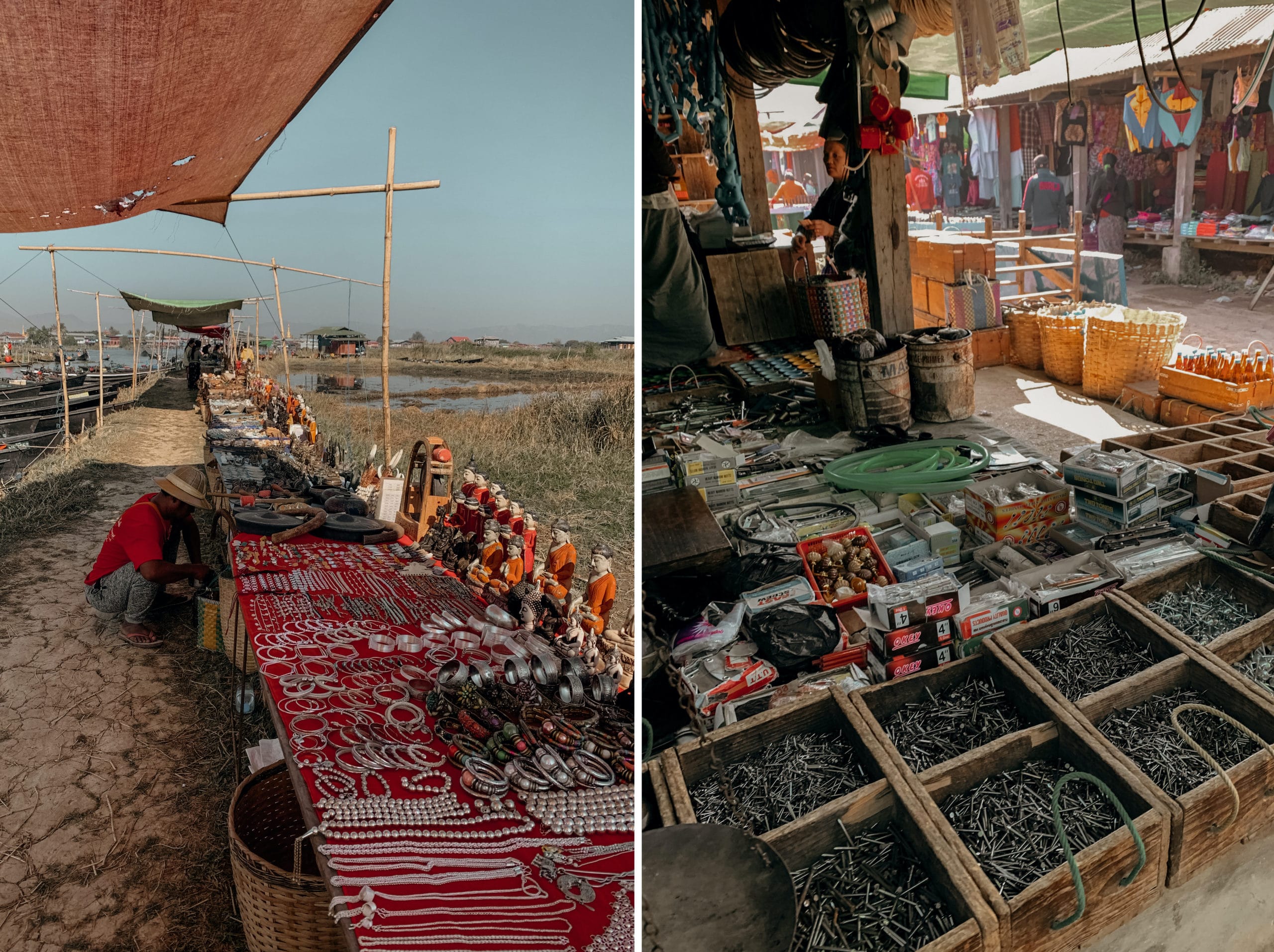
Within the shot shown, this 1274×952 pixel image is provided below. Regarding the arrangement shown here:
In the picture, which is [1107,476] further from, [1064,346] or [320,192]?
[320,192]

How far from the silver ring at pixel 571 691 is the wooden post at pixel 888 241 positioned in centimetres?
329

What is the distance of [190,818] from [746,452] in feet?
9.60

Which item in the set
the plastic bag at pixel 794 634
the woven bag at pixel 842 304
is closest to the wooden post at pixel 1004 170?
the woven bag at pixel 842 304

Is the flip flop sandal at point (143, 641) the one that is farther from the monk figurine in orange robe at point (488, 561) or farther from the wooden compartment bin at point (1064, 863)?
the wooden compartment bin at point (1064, 863)

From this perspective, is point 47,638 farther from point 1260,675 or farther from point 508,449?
point 1260,675

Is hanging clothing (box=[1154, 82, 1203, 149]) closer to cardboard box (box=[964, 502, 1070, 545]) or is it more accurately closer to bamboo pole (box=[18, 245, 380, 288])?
cardboard box (box=[964, 502, 1070, 545])

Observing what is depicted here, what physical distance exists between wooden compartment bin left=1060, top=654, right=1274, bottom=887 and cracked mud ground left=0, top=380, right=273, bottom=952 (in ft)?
8.21

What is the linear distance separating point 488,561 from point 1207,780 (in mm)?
2940

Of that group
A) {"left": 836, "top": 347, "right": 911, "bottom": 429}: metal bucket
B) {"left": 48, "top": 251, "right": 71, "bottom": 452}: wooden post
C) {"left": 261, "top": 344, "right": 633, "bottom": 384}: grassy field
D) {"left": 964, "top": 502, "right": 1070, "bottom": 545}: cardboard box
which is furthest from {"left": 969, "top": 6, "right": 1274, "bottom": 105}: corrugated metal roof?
{"left": 48, "top": 251, "right": 71, "bottom": 452}: wooden post

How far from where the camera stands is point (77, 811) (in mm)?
3105

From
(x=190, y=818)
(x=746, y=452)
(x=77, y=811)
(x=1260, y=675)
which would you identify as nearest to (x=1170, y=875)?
(x=1260, y=675)

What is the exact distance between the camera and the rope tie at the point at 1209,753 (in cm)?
182

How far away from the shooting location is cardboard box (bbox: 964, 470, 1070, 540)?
3111 millimetres

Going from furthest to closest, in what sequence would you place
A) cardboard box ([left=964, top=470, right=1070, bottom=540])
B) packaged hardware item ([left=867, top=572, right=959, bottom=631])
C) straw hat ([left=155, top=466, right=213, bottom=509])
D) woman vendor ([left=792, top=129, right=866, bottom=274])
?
1. woman vendor ([left=792, top=129, right=866, bottom=274])
2. straw hat ([left=155, top=466, right=213, bottom=509])
3. cardboard box ([left=964, top=470, right=1070, bottom=540])
4. packaged hardware item ([left=867, top=572, right=959, bottom=631])
